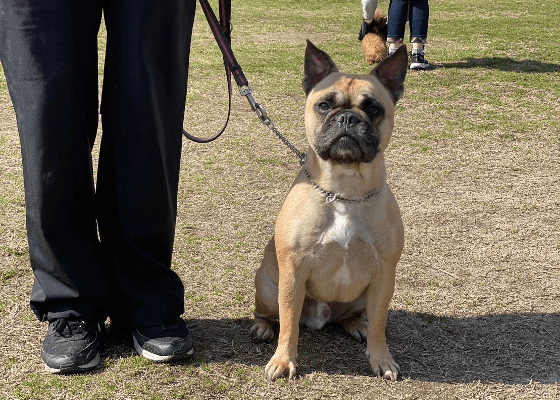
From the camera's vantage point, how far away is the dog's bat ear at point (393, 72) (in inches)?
100

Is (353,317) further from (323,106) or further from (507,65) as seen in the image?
(507,65)

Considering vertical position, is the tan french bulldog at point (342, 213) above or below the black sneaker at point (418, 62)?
above

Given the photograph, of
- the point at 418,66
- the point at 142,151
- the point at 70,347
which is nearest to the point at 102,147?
the point at 142,151

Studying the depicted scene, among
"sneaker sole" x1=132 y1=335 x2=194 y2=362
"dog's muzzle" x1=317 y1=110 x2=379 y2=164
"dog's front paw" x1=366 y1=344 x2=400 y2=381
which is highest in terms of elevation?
"dog's muzzle" x1=317 y1=110 x2=379 y2=164

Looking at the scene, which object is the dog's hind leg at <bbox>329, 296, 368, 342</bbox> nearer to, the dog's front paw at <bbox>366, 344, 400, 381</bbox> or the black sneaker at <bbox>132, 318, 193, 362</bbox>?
the dog's front paw at <bbox>366, 344, 400, 381</bbox>

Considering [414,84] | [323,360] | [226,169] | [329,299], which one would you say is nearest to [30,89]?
[329,299]

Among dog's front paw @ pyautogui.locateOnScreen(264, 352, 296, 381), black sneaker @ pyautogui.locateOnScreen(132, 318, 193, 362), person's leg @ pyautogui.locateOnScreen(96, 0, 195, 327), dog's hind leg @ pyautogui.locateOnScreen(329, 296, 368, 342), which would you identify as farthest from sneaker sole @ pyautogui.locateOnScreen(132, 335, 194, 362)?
dog's hind leg @ pyautogui.locateOnScreen(329, 296, 368, 342)

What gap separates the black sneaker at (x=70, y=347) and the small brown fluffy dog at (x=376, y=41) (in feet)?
19.0

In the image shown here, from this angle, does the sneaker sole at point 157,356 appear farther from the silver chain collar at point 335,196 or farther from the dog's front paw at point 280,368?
the silver chain collar at point 335,196

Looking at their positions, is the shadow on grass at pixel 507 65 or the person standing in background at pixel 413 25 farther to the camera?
the shadow on grass at pixel 507 65

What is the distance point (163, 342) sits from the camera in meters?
2.61

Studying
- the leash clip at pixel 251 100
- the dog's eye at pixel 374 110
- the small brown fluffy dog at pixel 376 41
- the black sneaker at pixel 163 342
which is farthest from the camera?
the small brown fluffy dog at pixel 376 41

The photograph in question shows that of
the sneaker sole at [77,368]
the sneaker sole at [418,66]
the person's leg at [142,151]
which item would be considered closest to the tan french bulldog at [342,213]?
the person's leg at [142,151]

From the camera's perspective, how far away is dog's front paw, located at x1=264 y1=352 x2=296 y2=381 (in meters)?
2.55
